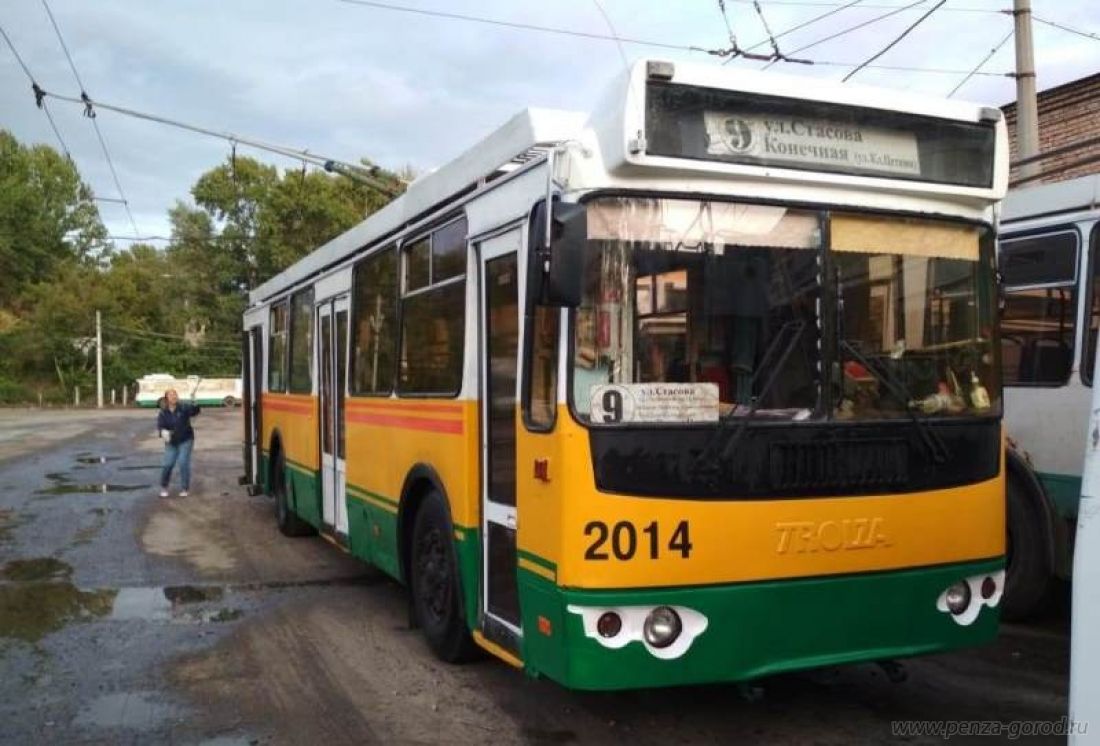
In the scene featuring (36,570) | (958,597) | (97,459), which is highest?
(958,597)

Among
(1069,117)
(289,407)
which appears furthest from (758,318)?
(1069,117)

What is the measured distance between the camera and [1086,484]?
111 inches

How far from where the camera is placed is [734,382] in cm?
442

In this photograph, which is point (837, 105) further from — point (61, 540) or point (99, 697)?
point (61, 540)

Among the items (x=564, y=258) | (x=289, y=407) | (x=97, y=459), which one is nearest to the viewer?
(x=564, y=258)

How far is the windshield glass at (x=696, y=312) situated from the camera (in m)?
4.28

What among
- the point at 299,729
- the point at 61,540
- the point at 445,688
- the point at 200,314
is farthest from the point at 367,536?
the point at 200,314

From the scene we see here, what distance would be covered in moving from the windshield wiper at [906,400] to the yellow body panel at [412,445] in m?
2.06

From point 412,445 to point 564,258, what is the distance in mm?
2695

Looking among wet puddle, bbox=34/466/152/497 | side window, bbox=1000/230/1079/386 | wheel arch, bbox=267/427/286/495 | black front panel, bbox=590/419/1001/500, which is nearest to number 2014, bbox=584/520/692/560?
black front panel, bbox=590/419/1001/500

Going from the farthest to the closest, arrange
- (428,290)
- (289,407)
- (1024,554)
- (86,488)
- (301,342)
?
1. (86,488)
2. (289,407)
3. (301,342)
4. (1024,554)
5. (428,290)

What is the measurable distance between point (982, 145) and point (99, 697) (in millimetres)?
5664

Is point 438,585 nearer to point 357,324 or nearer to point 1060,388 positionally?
point 357,324

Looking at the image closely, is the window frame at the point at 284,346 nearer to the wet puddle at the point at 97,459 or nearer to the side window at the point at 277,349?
the side window at the point at 277,349
